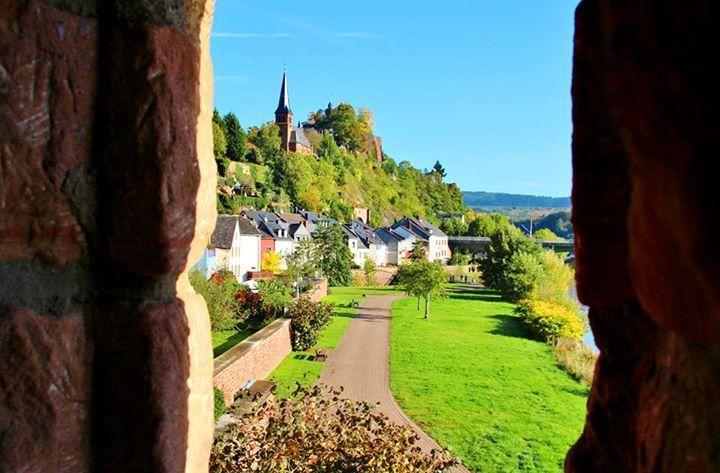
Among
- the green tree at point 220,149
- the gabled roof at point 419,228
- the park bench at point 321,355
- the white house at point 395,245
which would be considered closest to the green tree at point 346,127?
the gabled roof at point 419,228

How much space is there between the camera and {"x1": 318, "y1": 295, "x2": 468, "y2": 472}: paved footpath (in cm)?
1896

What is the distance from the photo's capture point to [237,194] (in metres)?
66.9

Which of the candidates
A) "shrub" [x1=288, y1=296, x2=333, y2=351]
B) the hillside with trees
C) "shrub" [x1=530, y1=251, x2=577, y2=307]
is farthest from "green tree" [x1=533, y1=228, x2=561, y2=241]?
"shrub" [x1=288, y1=296, x2=333, y2=351]

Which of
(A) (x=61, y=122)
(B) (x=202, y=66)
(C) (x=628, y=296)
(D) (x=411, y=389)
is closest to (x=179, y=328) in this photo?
(A) (x=61, y=122)

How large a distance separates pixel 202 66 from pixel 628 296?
3.23 ft

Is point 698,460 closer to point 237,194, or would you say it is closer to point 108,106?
point 108,106

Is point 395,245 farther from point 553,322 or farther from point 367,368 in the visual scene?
point 367,368

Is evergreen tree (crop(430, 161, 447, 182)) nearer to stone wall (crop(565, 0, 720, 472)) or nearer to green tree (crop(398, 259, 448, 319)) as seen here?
green tree (crop(398, 259, 448, 319))

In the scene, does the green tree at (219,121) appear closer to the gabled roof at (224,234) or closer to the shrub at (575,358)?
the gabled roof at (224,234)

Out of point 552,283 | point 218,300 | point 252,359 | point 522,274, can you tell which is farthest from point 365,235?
point 252,359

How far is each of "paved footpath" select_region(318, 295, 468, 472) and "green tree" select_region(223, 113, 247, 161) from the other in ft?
129

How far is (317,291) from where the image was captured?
4181 centimetres

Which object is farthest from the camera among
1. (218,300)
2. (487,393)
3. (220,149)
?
(220,149)

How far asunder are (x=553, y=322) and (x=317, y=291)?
1586 cm
